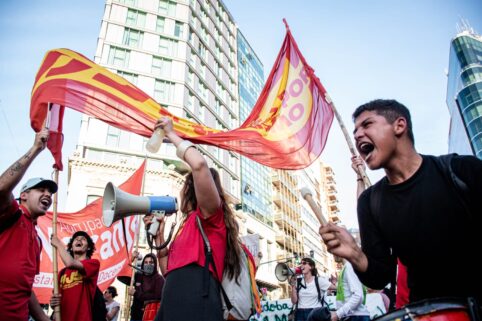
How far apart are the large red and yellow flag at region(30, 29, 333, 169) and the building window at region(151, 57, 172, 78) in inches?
1038

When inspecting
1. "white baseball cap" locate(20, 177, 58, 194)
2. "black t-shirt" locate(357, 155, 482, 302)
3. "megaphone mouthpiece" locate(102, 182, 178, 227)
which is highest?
"white baseball cap" locate(20, 177, 58, 194)

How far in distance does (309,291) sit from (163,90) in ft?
84.2

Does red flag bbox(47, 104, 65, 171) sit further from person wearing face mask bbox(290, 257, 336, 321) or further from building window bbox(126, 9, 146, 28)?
building window bbox(126, 9, 146, 28)

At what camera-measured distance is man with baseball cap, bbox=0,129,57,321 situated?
8.46ft

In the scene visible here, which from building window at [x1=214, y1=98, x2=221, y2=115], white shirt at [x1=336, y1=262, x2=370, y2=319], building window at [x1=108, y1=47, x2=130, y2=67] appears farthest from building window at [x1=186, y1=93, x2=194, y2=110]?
white shirt at [x1=336, y1=262, x2=370, y2=319]

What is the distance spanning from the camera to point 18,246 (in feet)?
9.20

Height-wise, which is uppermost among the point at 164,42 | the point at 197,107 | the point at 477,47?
the point at 477,47

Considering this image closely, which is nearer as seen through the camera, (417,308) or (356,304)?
(417,308)

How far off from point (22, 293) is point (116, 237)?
15.3ft

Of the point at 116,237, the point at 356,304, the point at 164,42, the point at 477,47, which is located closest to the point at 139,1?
the point at 164,42

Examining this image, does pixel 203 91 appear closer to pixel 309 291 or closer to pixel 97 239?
pixel 97 239

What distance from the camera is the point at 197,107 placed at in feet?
104

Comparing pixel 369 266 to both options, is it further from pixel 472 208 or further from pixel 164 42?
pixel 164 42

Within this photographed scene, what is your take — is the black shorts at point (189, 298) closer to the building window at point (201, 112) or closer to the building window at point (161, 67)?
the building window at point (161, 67)
